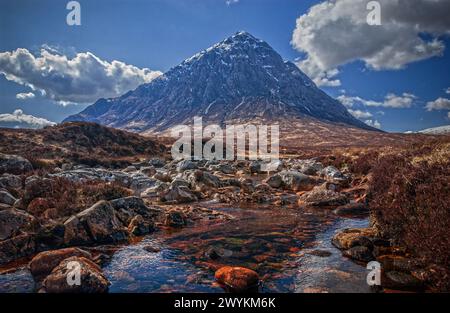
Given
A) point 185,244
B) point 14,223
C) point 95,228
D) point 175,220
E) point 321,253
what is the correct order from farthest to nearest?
1. point 175,220
2. point 185,244
3. point 95,228
4. point 14,223
5. point 321,253

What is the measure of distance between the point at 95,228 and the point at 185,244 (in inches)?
136

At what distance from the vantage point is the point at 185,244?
1248 centimetres

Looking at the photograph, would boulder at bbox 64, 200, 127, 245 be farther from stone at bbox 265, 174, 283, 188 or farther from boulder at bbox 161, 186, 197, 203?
stone at bbox 265, 174, 283, 188

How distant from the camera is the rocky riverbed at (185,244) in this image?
875 cm

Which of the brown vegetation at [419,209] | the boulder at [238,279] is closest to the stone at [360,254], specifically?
the brown vegetation at [419,209]

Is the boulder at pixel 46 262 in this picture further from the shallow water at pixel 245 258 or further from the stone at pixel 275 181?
the stone at pixel 275 181

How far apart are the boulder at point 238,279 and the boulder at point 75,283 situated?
3077 millimetres

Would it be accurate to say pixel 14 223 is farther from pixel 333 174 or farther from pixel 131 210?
pixel 333 174

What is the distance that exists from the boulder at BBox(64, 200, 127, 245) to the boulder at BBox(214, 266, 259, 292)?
5488mm

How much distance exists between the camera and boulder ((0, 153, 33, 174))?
93.2 ft

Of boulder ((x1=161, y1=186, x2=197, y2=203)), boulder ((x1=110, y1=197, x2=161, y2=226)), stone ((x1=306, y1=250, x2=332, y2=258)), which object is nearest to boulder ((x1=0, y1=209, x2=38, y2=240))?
boulder ((x1=110, y1=197, x2=161, y2=226))

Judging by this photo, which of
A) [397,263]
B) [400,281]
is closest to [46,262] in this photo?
[400,281]
